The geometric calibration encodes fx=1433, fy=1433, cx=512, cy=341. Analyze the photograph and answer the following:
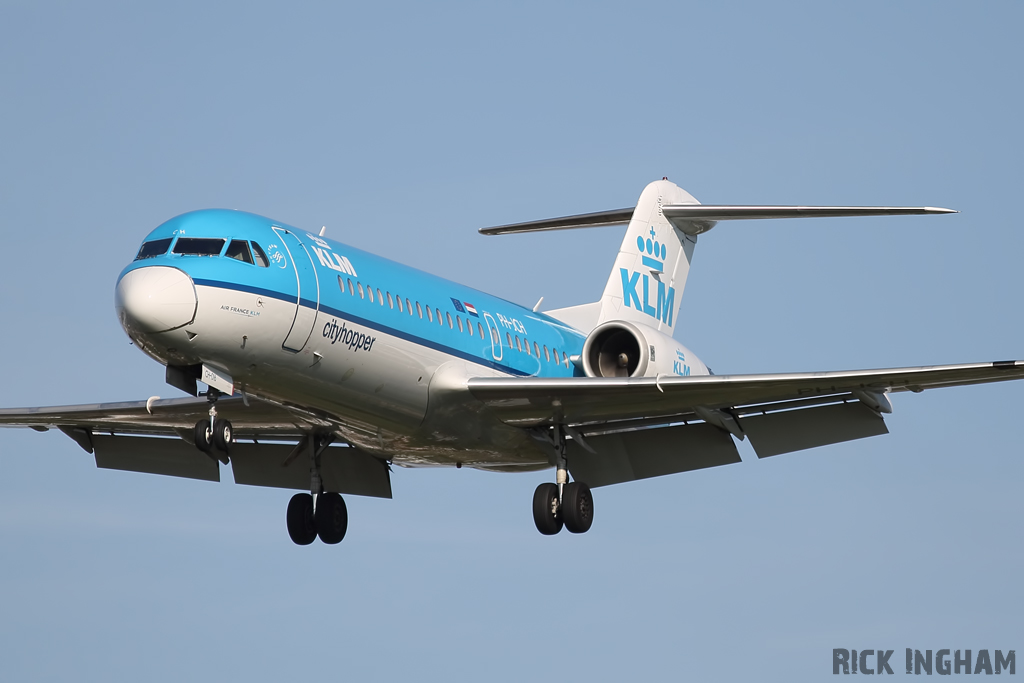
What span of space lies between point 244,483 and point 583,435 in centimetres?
589

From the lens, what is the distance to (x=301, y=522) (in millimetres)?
22141

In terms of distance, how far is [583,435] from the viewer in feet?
72.1

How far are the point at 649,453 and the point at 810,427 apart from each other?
2.60 metres

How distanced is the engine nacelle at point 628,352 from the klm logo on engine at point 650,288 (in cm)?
321

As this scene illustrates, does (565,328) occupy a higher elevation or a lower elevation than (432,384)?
higher

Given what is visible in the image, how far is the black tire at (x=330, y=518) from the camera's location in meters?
22.1

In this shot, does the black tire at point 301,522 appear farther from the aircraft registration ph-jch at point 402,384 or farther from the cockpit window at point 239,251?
the cockpit window at point 239,251

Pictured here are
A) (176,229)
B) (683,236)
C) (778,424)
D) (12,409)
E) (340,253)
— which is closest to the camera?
(176,229)

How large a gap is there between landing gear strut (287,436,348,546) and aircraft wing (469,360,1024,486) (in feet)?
11.6

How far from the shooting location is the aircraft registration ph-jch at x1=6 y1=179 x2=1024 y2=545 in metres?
17.2

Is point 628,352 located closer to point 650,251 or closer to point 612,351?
point 612,351

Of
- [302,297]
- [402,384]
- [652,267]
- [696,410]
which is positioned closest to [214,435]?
[302,297]

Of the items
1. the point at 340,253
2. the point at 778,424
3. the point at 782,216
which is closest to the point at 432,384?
the point at 340,253

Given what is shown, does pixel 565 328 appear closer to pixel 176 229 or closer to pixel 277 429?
pixel 277 429
